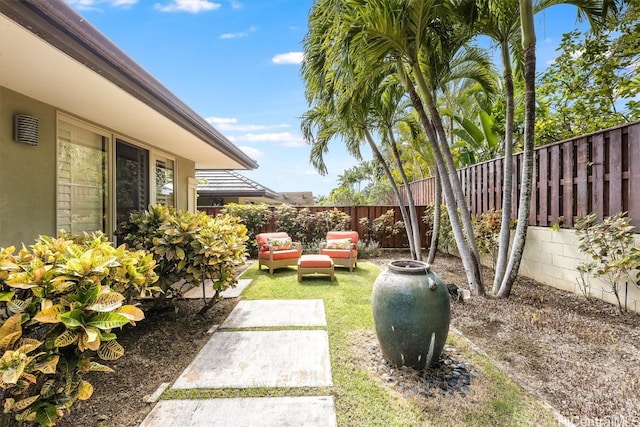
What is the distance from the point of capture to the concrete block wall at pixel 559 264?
4845mm

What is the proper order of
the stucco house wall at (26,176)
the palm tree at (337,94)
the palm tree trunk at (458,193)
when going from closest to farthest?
1. the stucco house wall at (26,176)
2. the palm tree at (337,94)
3. the palm tree trunk at (458,193)

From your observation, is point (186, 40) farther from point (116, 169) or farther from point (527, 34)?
point (527, 34)

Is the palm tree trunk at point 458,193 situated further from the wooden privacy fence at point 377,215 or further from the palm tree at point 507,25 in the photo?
the wooden privacy fence at point 377,215

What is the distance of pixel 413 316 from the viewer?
118 inches

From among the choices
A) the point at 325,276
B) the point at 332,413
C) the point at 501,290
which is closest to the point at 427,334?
the point at 332,413

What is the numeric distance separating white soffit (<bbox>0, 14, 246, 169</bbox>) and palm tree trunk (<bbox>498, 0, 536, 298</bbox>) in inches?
215

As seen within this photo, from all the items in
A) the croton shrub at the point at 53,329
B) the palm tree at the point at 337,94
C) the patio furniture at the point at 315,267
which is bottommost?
the patio furniture at the point at 315,267

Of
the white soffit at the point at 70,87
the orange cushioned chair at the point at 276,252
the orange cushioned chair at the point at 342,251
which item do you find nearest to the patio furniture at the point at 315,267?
the orange cushioned chair at the point at 276,252

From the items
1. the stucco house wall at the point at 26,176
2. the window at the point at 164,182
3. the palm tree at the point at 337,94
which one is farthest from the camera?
the window at the point at 164,182

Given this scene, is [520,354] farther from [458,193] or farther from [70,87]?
[70,87]

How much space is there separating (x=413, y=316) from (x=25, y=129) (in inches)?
192

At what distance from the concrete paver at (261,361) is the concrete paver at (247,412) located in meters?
0.23

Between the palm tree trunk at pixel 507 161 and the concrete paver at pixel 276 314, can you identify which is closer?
the concrete paver at pixel 276 314

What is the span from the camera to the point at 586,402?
265 cm
